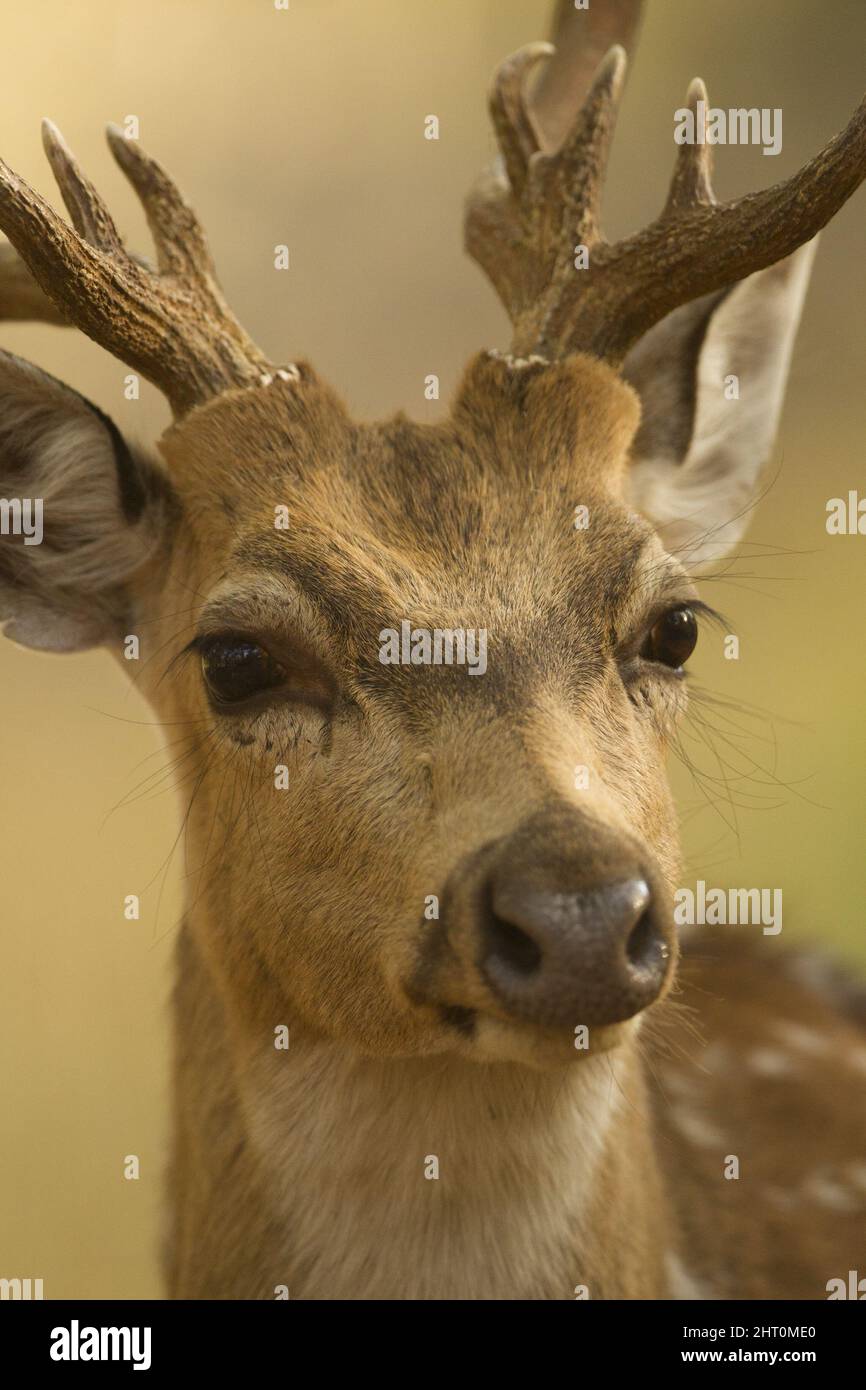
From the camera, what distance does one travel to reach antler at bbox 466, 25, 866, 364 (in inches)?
109

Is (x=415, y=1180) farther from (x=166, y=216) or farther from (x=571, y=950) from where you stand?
(x=166, y=216)

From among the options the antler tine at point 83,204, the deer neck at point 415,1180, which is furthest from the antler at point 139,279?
the deer neck at point 415,1180

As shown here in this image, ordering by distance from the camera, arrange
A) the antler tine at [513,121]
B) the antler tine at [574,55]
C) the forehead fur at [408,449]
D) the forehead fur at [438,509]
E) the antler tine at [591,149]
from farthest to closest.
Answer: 1. the antler tine at [574,55]
2. the antler tine at [513,121]
3. the antler tine at [591,149]
4. the forehead fur at [408,449]
5. the forehead fur at [438,509]

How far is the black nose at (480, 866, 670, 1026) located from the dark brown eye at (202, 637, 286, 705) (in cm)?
79

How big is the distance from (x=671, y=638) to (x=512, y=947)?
94 centimetres

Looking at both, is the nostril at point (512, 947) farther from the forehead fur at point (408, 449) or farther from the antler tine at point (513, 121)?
the antler tine at point (513, 121)

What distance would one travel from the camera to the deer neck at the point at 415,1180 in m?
2.68

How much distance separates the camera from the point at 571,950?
2.00 metres

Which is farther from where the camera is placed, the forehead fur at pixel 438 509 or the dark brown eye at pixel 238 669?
the dark brown eye at pixel 238 669

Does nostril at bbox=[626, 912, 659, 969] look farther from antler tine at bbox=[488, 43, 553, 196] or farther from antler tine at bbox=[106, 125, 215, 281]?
antler tine at bbox=[488, 43, 553, 196]

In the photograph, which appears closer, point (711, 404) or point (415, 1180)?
point (415, 1180)

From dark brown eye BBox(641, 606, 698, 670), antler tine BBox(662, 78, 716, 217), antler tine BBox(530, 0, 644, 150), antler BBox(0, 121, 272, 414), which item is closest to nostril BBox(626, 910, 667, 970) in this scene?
dark brown eye BBox(641, 606, 698, 670)

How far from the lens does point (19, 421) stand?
2969mm
